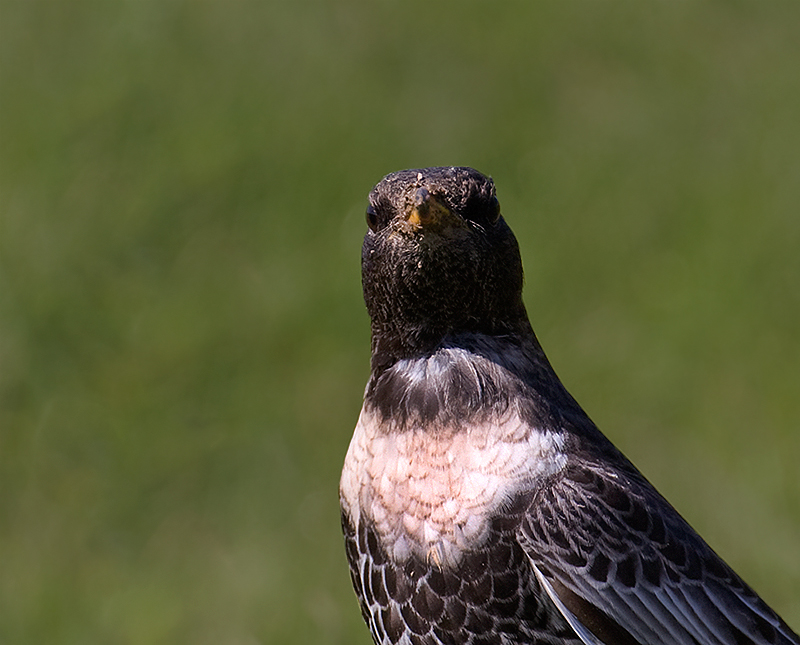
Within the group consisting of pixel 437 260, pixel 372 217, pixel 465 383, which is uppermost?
pixel 372 217

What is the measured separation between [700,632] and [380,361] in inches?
53.4

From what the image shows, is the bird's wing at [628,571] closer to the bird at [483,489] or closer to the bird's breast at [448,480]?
the bird at [483,489]

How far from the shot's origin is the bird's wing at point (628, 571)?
144 inches

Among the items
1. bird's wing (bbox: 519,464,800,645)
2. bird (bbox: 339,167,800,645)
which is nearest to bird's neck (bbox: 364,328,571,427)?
bird (bbox: 339,167,800,645)

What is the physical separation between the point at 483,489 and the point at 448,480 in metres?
0.11

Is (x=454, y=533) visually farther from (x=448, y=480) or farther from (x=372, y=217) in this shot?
(x=372, y=217)

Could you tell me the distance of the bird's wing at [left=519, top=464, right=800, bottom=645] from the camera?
3658 millimetres

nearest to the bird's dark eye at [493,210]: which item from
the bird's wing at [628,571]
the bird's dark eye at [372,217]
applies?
the bird's dark eye at [372,217]

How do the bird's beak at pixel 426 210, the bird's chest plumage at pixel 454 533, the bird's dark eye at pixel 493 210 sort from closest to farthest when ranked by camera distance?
the bird's chest plumage at pixel 454 533 → the bird's beak at pixel 426 210 → the bird's dark eye at pixel 493 210

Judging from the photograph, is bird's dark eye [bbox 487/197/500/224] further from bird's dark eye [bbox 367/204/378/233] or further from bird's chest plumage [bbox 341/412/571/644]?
bird's chest plumage [bbox 341/412/571/644]

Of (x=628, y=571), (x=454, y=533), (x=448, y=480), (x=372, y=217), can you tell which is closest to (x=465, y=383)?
(x=448, y=480)

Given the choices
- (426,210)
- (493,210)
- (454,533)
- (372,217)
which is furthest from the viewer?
(372,217)

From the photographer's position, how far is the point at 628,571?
3.75 m

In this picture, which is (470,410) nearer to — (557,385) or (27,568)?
(557,385)
